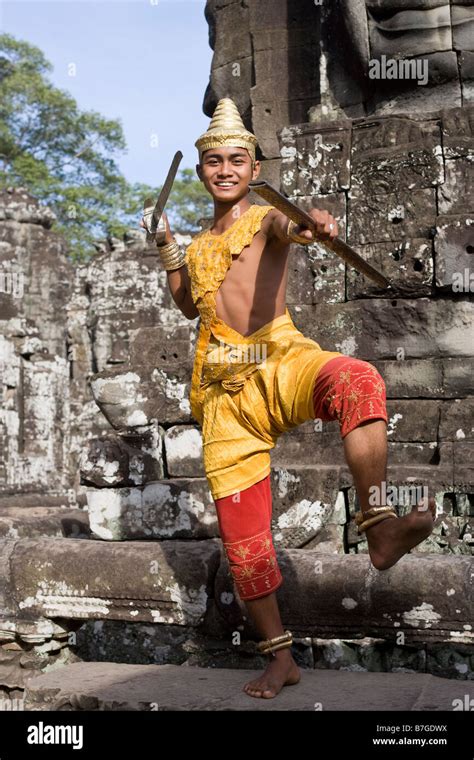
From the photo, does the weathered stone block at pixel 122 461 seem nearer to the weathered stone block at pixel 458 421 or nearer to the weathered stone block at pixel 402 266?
the weathered stone block at pixel 402 266

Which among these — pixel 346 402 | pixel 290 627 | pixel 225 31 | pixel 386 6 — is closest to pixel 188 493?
pixel 290 627

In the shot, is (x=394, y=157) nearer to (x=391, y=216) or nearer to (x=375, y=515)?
(x=391, y=216)

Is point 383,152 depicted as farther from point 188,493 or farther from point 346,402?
point 346,402

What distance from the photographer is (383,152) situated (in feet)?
16.6

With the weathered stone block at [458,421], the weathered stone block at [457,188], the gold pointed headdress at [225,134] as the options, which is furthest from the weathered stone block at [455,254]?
the gold pointed headdress at [225,134]

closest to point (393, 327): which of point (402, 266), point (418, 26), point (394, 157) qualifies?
point (402, 266)

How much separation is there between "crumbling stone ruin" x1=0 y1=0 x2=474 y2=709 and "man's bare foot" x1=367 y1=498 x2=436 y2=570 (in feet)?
1.75

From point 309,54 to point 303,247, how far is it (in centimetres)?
198

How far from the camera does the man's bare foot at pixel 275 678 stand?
316 cm

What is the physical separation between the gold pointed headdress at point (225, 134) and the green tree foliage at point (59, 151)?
78.4 ft

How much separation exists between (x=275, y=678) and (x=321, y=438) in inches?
69.1

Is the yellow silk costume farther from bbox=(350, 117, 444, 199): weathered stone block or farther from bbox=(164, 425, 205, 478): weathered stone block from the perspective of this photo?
bbox=(350, 117, 444, 199): weathered stone block

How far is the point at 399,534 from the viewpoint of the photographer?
294cm

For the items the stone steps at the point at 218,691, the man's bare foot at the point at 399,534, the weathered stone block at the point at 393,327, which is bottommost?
the stone steps at the point at 218,691
